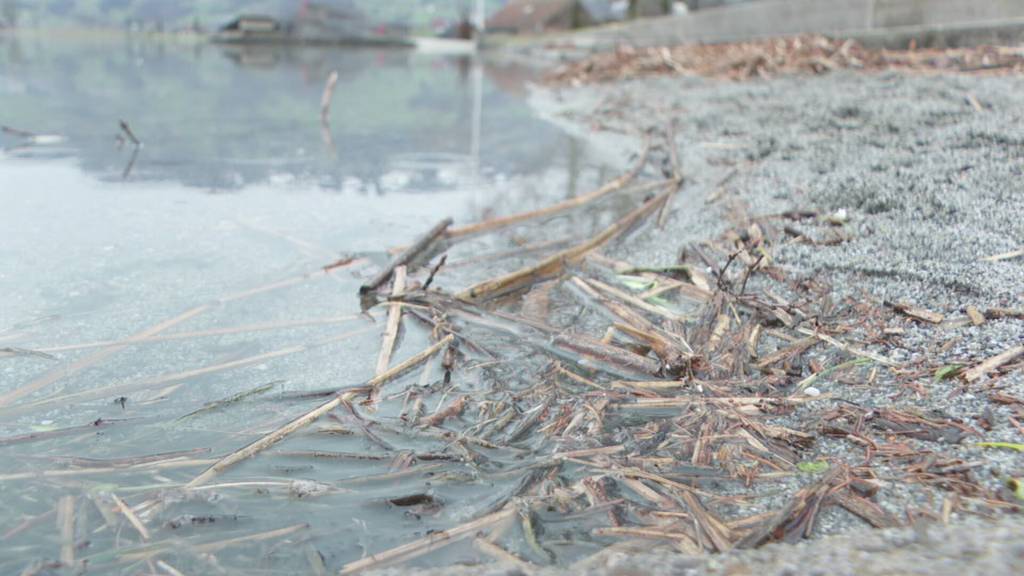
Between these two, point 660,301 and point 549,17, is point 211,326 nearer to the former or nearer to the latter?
point 660,301

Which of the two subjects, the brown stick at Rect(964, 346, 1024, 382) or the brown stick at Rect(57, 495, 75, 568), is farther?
the brown stick at Rect(964, 346, 1024, 382)

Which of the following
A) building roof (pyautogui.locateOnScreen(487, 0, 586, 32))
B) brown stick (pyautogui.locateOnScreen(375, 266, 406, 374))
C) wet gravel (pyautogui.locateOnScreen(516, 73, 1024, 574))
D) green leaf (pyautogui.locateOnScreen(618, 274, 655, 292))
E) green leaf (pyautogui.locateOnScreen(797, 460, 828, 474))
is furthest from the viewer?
building roof (pyautogui.locateOnScreen(487, 0, 586, 32))

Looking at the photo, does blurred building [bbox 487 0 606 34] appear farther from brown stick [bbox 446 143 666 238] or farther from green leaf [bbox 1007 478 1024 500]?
green leaf [bbox 1007 478 1024 500]

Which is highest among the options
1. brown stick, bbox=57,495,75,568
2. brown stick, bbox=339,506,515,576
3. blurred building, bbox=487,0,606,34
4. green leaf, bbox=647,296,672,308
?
blurred building, bbox=487,0,606,34

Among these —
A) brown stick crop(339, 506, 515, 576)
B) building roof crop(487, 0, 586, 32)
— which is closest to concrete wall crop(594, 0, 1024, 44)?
brown stick crop(339, 506, 515, 576)

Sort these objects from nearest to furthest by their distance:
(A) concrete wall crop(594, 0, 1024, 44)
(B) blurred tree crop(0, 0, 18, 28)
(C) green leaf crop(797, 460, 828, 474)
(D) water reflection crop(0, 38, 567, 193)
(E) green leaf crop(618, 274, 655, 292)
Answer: (C) green leaf crop(797, 460, 828, 474) < (E) green leaf crop(618, 274, 655, 292) < (D) water reflection crop(0, 38, 567, 193) < (A) concrete wall crop(594, 0, 1024, 44) < (B) blurred tree crop(0, 0, 18, 28)

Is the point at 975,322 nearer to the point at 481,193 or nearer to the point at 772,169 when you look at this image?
the point at 772,169
